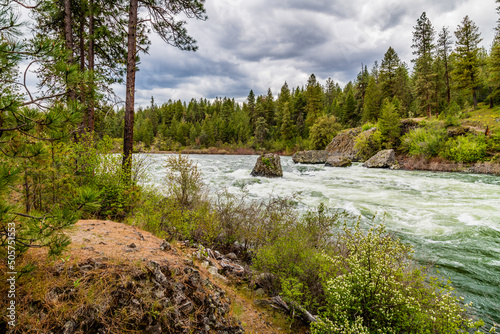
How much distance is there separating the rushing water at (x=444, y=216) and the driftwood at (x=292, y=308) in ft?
6.57

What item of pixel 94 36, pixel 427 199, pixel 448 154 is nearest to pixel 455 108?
pixel 448 154

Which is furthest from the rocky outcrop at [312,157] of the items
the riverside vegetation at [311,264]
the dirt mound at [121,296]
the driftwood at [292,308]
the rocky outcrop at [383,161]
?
the dirt mound at [121,296]

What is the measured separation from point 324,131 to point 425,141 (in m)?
19.7

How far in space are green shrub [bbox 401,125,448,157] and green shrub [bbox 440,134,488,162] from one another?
2.59 feet

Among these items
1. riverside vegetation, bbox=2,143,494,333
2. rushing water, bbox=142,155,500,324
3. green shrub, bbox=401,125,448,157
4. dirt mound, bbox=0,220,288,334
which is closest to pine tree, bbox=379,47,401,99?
green shrub, bbox=401,125,448,157

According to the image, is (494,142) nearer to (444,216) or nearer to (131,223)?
(444,216)

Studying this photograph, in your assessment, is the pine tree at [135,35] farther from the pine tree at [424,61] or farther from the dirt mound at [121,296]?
the pine tree at [424,61]

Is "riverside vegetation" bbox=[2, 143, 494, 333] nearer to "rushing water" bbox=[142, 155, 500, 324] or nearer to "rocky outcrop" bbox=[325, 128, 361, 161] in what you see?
"rushing water" bbox=[142, 155, 500, 324]

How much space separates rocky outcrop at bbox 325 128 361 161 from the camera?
31614mm

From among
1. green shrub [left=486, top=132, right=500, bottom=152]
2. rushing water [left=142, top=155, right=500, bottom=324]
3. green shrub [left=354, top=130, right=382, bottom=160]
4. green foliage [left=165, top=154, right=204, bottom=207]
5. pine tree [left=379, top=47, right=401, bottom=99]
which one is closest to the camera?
rushing water [left=142, top=155, right=500, bottom=324]

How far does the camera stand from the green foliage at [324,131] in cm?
4094

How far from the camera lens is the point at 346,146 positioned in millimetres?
33219

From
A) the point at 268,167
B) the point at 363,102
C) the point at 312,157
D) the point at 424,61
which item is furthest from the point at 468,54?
the point at 268,167

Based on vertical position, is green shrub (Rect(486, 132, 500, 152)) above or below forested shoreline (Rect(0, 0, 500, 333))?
above
